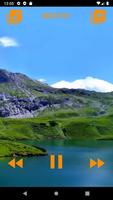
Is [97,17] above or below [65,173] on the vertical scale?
above

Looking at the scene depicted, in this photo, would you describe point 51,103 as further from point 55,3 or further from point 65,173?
point 55,3

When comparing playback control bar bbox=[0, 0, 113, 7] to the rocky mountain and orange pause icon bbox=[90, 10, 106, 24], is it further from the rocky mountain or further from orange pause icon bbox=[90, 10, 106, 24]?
the rocky mountain

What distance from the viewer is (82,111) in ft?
A: 490

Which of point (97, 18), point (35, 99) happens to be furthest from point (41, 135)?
point (97, 18)

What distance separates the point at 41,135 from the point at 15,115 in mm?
45038

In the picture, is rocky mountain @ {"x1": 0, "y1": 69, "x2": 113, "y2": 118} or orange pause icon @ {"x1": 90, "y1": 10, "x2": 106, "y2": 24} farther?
rocky mountain @ {"x1": 0, "y1": 69, "x2": 113, "y2": 118}

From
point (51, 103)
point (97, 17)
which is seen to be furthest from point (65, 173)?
point (51, 103)
